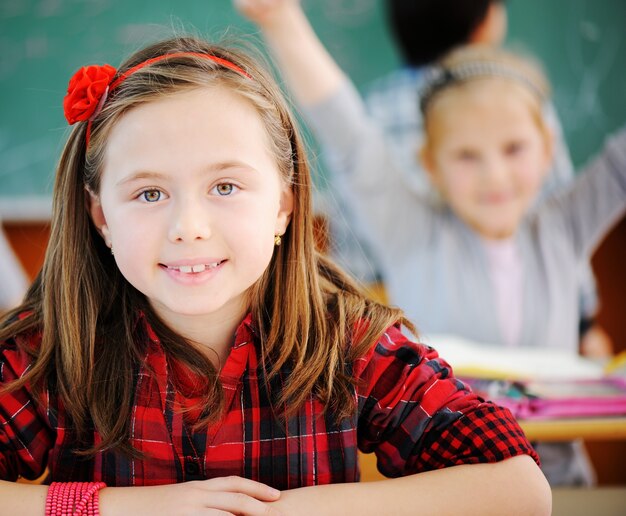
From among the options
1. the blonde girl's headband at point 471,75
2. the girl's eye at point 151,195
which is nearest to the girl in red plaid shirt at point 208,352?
the girl's eye at point 151,195

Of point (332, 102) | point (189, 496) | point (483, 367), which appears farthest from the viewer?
point (332, 102)

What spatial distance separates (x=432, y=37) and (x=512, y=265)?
1.07 meters

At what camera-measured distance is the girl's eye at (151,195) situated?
3.10 feet

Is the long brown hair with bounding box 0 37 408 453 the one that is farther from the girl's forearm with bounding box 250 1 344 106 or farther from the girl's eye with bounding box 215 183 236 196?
the girl's forearm with bounding box 250 1 344 106

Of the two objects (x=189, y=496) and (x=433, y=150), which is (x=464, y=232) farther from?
(x=189, y=496)

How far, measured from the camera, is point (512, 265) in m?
2.32

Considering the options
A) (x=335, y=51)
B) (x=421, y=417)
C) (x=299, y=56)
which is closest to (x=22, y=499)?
(x=421, y=417)

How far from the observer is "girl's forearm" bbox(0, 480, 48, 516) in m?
0.92

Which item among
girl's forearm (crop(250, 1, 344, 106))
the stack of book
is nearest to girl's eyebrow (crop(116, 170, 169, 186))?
the stack of book

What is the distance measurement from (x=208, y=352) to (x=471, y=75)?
157 cm

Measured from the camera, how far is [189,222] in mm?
910

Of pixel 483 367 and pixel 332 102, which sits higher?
pixel 332 102

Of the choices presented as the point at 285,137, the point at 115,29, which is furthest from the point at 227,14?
the point at 285,137

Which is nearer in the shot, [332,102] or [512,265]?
[332,102]
